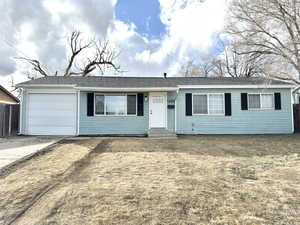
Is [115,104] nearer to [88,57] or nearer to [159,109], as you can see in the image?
[159,109]

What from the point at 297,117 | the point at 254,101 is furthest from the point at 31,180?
the point at 297,117

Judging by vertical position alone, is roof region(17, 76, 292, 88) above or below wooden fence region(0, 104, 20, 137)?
above

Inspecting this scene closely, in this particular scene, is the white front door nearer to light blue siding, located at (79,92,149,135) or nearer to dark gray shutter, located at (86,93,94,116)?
light blue siding, located at (79,92,149,135)

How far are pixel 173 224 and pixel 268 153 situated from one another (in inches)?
223

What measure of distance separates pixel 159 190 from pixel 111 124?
25.6 feet

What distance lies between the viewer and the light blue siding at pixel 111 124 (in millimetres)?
10914

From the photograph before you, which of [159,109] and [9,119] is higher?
[159,109]

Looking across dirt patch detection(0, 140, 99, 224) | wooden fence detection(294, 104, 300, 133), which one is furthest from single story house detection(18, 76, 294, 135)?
dirt patch detection(0, 140, 99, 224)

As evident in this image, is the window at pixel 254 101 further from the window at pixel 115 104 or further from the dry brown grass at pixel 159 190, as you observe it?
the window at pixel 115 104

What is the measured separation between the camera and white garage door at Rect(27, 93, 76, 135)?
10766mm

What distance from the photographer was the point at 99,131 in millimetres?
10992

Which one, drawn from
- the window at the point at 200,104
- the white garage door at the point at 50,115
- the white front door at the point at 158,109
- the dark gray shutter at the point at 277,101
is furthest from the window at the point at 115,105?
the dark gray shutter at the point at 277,101

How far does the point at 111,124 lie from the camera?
36.1 feet

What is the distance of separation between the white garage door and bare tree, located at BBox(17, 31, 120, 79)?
569 inches
